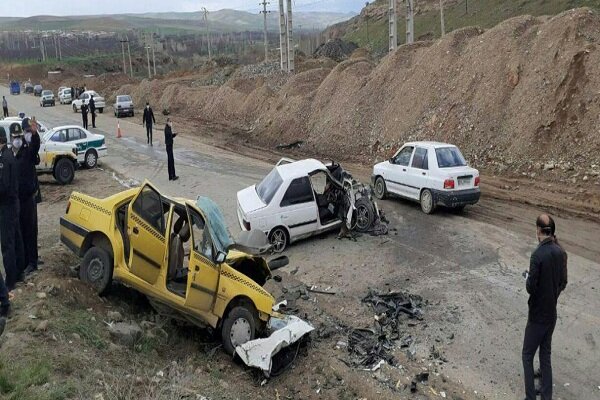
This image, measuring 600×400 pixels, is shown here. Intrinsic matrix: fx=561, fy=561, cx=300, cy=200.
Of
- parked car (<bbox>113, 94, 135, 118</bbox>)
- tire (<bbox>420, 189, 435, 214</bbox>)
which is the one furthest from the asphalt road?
parked car (<bbox>113, 94, 135, 118</bbox>)

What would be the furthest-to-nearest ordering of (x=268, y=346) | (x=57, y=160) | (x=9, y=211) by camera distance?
(x=57, y=160), (x=9, y=211), (x=268, y=346)

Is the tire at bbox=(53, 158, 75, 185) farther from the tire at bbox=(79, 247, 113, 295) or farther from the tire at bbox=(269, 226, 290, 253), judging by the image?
the tire at bbox=(79, 247, 113, 295)

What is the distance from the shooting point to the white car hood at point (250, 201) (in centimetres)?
1159

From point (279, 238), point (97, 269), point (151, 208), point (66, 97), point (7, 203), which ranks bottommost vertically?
point (279, 238)

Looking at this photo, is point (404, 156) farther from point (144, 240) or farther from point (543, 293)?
point (543, 293)

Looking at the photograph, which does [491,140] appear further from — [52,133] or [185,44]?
[185,44]

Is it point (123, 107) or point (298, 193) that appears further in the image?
point (123, 107)

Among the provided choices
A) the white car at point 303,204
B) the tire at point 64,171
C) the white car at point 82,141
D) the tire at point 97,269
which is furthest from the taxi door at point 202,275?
the white car at point 82,141

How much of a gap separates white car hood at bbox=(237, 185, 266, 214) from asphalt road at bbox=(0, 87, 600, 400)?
3.89ft

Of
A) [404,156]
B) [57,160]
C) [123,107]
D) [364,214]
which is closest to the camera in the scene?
[364,214]

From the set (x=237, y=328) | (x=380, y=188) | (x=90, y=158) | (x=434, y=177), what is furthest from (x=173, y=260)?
(x=90, y=158)

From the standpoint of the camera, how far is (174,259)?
24.9 ft

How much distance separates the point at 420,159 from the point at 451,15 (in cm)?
6647

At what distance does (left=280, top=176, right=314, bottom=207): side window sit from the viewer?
11.7m
